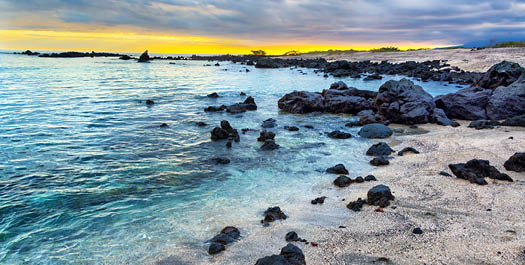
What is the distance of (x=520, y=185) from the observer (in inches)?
267

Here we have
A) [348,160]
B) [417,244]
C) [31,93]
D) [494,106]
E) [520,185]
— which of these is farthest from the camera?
[31,93]

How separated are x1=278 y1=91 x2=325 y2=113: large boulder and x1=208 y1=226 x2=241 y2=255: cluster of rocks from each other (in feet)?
46.4

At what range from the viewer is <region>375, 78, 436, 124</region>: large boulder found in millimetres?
15078

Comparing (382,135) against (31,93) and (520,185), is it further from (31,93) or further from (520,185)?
(31,93)

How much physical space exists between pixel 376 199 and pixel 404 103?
431 inches

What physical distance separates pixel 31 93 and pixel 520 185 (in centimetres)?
3065

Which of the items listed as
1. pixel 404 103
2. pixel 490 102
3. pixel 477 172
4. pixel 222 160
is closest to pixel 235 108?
pixel 404 103

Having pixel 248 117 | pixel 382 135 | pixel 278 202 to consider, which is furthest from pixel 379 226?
pixel 248 117

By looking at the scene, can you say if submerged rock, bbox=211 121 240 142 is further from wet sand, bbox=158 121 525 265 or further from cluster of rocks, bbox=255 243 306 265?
cluster of rocks, bbox=255 243 306 265

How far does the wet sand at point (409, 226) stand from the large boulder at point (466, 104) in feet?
27.0

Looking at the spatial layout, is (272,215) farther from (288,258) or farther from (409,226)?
(409,226)

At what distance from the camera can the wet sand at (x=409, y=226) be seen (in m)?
4.57

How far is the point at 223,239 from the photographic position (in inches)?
208

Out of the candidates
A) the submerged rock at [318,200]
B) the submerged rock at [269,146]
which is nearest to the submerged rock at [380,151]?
the submerged rock at [269,146]
